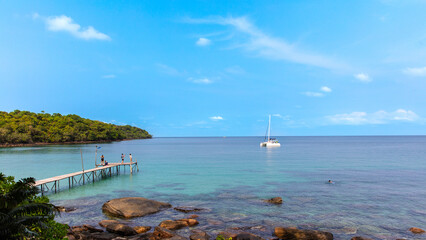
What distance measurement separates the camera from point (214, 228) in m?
16.9

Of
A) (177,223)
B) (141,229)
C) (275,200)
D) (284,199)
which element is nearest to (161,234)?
(141,229)

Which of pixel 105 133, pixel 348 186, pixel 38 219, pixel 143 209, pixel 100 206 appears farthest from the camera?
pixel 105 133

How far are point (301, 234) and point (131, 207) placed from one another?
12.1 meters

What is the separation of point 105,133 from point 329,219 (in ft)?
580

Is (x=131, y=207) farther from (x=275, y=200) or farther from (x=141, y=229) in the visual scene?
(x=275, y=200)

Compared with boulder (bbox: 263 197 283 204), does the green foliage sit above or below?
above

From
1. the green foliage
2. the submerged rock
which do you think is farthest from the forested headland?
the green foliage

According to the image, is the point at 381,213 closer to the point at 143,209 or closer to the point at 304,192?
the point at 304,192

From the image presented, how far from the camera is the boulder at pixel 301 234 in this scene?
48.5 ft

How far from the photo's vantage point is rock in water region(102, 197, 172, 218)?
64.0ft

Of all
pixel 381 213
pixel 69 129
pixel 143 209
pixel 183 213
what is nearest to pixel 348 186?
pixel 381 213

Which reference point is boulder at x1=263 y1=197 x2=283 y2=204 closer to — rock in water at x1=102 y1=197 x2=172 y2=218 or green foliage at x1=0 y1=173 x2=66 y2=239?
rock in water at x1=102 y1=197 x2=172 y2=218

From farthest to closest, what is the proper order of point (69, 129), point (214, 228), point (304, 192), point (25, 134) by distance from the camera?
point (69, 129)
point (25, 134)
point (304, 192)
point (214, 228)

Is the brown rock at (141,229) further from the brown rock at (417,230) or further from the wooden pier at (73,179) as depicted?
the brown rock at (417,230)
